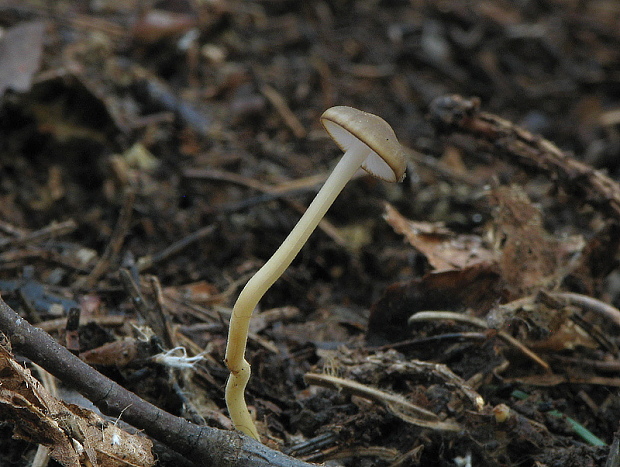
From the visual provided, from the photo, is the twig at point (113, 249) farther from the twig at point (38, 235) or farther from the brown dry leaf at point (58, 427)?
the brown dry leaf at point (58, 427)

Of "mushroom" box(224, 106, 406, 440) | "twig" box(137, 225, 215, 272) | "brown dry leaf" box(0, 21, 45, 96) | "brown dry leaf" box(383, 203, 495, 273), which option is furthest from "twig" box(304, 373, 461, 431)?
"brown dry leaf" box(0, 21, 45, 96)

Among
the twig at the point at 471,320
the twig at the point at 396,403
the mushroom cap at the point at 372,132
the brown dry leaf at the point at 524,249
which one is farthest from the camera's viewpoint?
the brown dry leaf at the point at 524,249

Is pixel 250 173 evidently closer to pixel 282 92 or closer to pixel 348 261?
pixel 348 261

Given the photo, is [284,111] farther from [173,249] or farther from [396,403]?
[396,403]

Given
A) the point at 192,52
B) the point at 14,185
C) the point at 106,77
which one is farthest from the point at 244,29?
the point at 14,185

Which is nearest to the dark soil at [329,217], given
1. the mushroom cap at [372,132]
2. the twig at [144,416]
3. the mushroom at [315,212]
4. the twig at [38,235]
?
the twig at [38,235]

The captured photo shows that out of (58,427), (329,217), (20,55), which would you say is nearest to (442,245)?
(329,217)
